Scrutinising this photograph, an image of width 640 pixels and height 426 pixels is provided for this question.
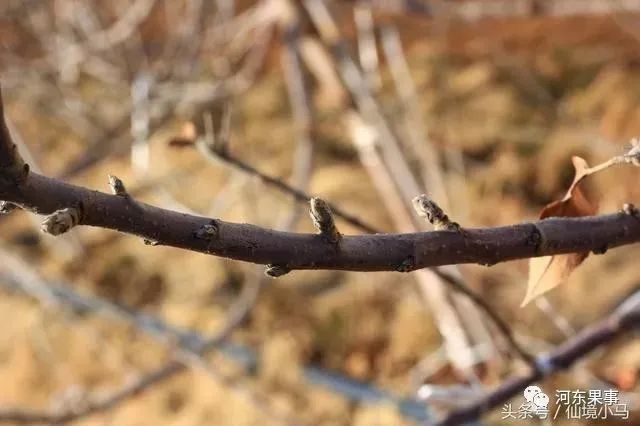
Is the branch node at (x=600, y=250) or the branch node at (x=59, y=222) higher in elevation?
the branch node at (x=600, y=250)

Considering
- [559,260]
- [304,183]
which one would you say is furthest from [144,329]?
[559,260]

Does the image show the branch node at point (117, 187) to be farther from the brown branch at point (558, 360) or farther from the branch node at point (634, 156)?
the brown branch at point (558, 360)

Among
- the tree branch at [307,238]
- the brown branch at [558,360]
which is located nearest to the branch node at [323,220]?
the tree branch at [307,238]

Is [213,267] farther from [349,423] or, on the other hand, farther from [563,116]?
[563,116]

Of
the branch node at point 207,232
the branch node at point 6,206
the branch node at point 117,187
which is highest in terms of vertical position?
the branch node at point 117,187

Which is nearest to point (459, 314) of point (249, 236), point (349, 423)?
point (349, 423)
